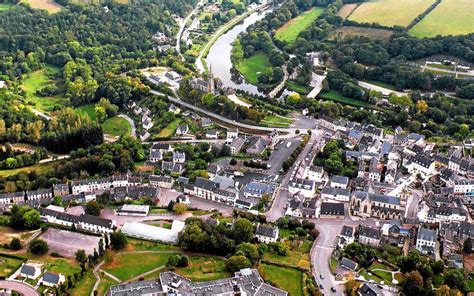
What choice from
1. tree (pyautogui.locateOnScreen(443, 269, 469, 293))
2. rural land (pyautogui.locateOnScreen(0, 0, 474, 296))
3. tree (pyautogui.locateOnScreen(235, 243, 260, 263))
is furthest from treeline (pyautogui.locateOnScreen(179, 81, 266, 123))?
tree (pyautogui.locateOnScreen(443, 269, 469, 293))

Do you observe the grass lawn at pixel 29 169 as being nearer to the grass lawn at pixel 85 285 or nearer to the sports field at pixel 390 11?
the grass lawn at pixel 85 285

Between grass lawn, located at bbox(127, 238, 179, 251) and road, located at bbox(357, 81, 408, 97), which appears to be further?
road, located at bbox(357, 81, 408, 97)

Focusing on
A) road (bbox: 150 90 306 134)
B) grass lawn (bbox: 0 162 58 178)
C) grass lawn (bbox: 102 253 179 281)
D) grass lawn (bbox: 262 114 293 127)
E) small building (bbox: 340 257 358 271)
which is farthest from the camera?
grass lawn (bbox: 262 114 293 127)

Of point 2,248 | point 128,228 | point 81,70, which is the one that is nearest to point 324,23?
point 81,70

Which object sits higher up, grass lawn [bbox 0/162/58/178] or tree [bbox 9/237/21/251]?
tree [bbox 9/237/21/251]

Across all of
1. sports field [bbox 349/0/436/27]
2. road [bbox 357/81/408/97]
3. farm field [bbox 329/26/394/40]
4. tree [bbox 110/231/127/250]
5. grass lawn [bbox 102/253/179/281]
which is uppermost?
sports field [bbox 349/0/436/27]

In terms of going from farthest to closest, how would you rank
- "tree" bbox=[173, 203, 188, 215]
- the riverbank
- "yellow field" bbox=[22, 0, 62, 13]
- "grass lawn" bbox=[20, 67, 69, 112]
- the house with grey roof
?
1. "yellow field" bbox=[22, 0, 62, 13]
2. the riverbank
3. "grass lawn" bbox=[20, 67, 69, 112]
4. "tree" bbox=[173, 203, 188, 215]
5. the house with grey roof

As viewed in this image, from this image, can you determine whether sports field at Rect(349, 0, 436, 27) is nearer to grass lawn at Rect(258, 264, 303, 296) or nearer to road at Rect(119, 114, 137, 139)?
road at Rect(119, 114, 137, 139)

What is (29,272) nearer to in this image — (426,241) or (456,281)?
(426,241)
